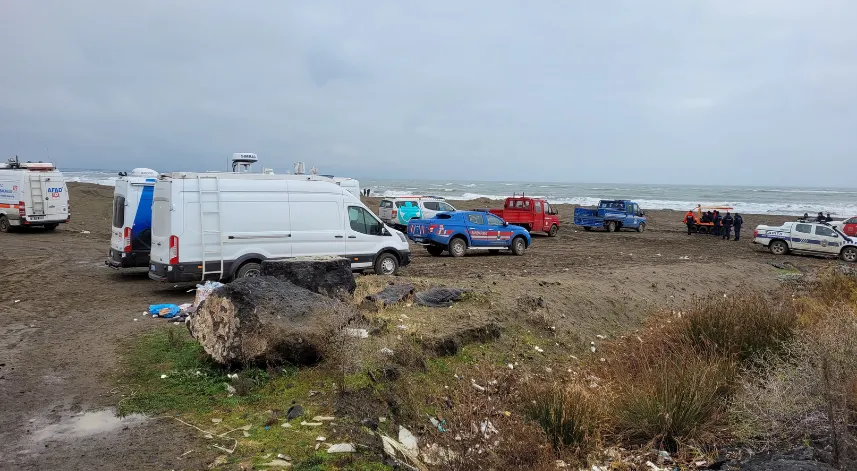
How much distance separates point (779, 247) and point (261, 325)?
75.3 feet

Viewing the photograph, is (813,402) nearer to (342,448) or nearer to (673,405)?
(673,405)

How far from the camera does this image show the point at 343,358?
609 cm

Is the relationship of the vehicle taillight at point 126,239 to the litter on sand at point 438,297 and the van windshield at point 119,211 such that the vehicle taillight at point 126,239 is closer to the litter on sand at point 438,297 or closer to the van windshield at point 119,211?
the van windshield at point 119,211

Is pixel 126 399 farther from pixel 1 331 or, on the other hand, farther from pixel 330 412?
pixel 1 331

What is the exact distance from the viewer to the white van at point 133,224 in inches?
517

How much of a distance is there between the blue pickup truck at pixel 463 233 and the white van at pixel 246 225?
5.32 metres

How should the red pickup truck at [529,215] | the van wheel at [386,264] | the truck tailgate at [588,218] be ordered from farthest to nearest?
1. the truck tailgate at [588,218]
2. the red pickup truck at [529,215]
3. the van wheel at [386,264]

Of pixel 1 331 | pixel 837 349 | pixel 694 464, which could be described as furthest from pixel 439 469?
pixel 1 331

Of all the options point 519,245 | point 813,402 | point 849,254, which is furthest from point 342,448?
point 849,254

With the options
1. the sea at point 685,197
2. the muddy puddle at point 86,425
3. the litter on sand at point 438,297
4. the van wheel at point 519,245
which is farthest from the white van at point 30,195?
the sea at point 685,197

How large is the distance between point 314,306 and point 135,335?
3318 mm

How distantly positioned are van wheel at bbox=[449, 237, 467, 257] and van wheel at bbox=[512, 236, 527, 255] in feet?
6.37

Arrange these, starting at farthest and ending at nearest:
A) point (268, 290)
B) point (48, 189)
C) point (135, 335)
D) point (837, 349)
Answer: point (48, 189) < point (135, 335) < point (268, 290) < point (837, 349)

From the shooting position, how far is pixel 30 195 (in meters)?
22.1
